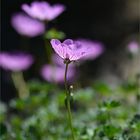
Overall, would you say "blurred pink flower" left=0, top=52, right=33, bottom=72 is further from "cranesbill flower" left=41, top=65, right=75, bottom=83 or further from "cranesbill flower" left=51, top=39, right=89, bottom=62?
"cranesbill flower" left=51, top=39, right=89, bottom=62

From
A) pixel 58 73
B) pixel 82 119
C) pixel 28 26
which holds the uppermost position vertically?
pixel 28 26

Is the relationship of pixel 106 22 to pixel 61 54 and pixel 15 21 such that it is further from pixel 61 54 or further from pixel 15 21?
pixel 61 54

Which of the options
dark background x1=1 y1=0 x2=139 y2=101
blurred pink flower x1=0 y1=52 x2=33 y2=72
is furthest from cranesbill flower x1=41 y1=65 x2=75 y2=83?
dark background x1=1 y1=0 x2=139 y2=101

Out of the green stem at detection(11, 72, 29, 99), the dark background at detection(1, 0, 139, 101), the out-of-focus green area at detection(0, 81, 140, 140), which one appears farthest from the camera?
the dark background at detection(1, 0, 139, 101)

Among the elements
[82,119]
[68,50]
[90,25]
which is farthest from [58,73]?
[68,50]

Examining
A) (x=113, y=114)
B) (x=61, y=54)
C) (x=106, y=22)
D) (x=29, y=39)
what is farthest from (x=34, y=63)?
(x=61, y=54)

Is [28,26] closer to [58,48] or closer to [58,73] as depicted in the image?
[58,73]

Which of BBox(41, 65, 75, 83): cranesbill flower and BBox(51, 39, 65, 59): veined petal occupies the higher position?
BBox(51, 39, 65, 59): veined petal

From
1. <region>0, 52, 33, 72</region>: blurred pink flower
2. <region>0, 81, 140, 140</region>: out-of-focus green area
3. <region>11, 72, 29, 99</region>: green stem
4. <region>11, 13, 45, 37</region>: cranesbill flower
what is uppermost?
<region>11, 13, 45, 37</region>: cranesbill flower
